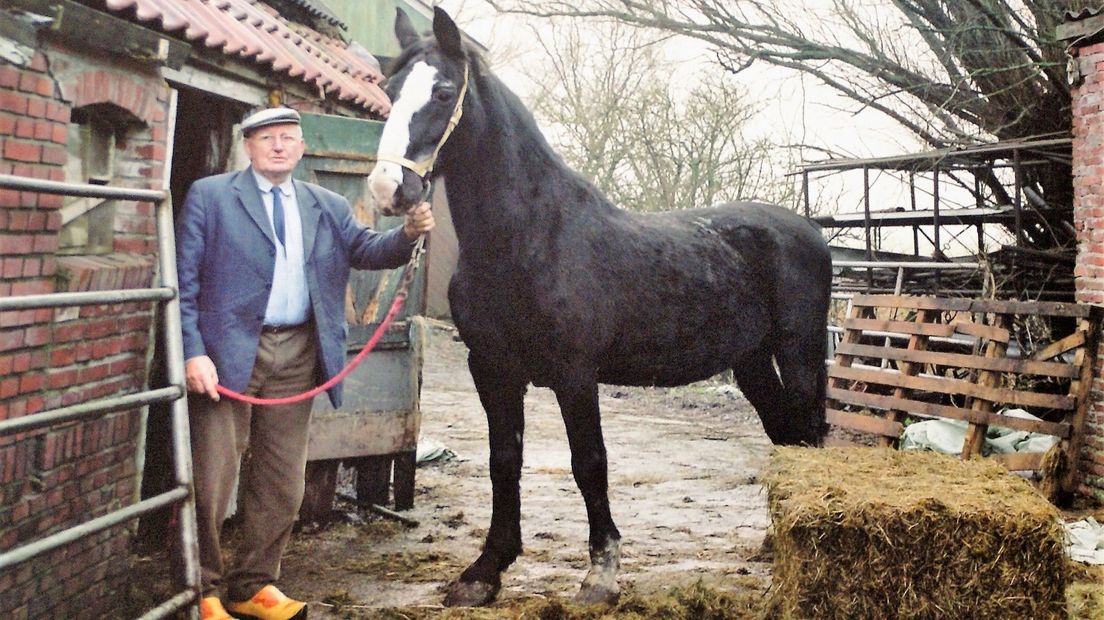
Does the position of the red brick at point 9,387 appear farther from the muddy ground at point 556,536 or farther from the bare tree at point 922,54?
the bare tree at point 922,54

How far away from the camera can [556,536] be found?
197 inches

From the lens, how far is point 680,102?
1342 cm

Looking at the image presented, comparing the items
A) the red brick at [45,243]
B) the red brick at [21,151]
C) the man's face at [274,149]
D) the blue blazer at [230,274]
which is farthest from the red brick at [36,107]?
the man's face at [274,149]

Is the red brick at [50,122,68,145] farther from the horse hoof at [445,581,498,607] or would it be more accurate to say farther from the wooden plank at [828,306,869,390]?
the wooden plank at [828,306,869,390]

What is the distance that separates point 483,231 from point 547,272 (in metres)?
0.33

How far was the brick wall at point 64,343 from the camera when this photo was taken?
10.1 ft

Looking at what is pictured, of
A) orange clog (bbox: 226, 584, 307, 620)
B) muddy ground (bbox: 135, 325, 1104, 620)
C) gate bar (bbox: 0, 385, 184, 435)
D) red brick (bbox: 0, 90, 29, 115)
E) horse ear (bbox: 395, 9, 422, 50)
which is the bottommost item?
muddy ground (bbox: 135, 325, 1104, 620)

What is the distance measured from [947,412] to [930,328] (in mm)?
778

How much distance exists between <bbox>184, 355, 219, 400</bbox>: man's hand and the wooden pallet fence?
5.18m

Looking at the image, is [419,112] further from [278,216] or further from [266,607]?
[266,607]

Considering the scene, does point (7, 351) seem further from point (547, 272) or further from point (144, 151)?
point (547, 272)

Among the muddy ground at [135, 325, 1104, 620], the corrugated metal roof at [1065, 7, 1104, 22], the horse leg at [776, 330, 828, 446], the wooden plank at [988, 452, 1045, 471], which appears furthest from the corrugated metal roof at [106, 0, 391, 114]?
the wooden plank at [988, 452, 1045, 471]

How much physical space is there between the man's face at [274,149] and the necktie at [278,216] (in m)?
0.06

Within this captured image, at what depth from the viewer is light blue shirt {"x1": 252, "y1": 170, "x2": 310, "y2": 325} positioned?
332cm
